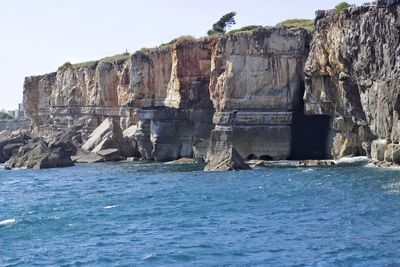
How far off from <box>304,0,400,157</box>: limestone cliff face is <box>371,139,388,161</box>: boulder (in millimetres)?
529

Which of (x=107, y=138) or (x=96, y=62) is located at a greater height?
(x=96, y=62)

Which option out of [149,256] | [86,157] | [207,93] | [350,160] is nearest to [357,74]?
[350,160]

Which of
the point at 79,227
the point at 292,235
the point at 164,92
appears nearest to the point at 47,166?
the point at 164,92

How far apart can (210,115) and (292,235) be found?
5170cm

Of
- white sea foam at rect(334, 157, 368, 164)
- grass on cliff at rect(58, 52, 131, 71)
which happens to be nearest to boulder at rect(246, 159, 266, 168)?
white sea foam at rect(334, 157, 368, 164)

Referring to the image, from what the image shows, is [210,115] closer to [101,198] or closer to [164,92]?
[164,92]

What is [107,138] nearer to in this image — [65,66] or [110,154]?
[110,154]

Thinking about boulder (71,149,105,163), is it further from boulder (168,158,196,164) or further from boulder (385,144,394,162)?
boulder (385,144,394,162)

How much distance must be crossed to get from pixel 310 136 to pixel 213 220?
137 feet

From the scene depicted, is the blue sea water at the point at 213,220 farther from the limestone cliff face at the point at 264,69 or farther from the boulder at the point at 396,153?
the limestone cliff face at the point at 264,69

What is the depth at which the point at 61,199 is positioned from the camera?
50594mm

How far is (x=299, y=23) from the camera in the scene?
8312 centimetres

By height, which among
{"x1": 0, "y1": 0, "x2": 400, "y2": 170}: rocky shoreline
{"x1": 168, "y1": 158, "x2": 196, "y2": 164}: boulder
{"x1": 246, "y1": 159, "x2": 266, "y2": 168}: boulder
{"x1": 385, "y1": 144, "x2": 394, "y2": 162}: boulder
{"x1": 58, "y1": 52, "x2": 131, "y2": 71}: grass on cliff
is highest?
{"x1": 58, "y1": 52, "x2": 131, "y2": 71}: grass on cliff

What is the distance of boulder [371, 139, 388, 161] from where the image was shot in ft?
193
